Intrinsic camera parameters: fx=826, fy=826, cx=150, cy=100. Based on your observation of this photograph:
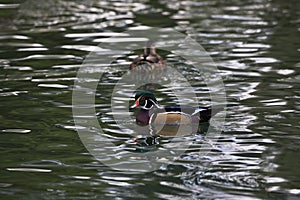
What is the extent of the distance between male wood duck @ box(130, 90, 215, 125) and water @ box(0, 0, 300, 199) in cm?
37

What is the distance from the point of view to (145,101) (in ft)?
36.9

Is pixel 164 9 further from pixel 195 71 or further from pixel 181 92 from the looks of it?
pixel 181 92

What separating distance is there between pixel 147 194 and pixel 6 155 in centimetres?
217

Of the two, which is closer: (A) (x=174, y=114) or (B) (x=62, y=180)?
(B) (x=62, y=180)

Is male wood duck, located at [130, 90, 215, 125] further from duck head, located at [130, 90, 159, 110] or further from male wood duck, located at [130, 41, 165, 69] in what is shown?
male wood duck, located at [130, 41, 165, 69]

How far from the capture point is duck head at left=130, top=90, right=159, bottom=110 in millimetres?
11227

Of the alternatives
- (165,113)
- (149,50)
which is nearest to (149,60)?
(149,50)

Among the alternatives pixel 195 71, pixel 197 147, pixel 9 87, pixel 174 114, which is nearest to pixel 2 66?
pixel 9 87

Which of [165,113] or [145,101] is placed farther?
[145,101]

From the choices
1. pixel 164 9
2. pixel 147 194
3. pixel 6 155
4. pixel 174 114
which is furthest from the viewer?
pixel 164 9

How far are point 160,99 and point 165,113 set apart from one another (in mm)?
1443

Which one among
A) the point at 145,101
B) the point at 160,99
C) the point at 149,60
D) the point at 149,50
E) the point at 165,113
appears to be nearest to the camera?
the point at 165,113

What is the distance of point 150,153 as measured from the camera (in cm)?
986

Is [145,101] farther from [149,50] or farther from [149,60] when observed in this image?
[149,50]
